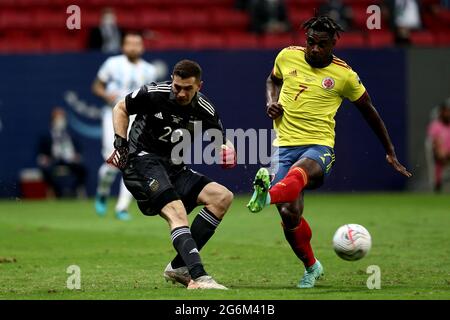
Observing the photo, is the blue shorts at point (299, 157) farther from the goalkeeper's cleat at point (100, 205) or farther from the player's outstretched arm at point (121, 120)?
the goalkeeper's cleat at point (100, 205)

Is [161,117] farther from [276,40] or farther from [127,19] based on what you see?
[127,19]

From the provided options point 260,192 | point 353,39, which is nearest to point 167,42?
point 353,39

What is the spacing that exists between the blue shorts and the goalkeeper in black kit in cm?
54

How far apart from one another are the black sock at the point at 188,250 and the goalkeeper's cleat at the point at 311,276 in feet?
3.12

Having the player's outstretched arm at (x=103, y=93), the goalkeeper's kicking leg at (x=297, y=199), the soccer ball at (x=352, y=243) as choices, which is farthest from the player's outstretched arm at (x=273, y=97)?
the player's outstretched arm at (x=103, y=93)

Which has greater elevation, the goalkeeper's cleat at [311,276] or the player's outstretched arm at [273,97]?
the player's outstretched arm at [273,97]

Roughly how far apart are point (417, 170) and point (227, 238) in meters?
8.55

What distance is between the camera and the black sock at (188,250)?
28.3ft

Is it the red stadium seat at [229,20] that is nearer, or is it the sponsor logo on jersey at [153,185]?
the sponsor logo on jersey at [153,185]

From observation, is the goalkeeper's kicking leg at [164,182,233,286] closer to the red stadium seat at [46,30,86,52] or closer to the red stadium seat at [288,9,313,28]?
the red stadium seat at [46,30,86,52]

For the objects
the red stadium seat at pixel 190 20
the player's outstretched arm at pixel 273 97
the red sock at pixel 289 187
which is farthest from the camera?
the red stadium seat at pixel 190 20

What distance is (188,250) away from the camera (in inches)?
343

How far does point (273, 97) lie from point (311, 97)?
1.23ft

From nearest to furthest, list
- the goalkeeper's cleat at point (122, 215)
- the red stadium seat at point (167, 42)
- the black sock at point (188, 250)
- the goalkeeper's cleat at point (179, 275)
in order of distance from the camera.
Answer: the black sock at point (188, 250), the goalkeeper's cleat at point (179, 275), the goalkeeper's cleat at point (122, 215), the red stadium seat at point (167, 42)
